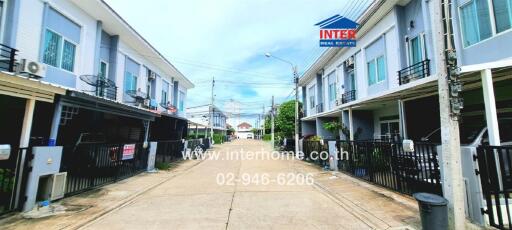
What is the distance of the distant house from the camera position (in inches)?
4063

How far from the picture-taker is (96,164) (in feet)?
27.1

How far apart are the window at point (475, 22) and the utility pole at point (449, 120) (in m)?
5.67

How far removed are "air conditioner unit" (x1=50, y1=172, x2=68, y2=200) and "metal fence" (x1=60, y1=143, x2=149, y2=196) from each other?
430 mm

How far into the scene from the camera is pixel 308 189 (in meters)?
8.31

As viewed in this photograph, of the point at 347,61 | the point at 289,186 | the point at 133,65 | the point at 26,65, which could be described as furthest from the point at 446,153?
→ the point at 133,65

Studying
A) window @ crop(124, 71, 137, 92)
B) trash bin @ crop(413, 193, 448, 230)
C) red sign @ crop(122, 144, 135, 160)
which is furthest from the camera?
window @ crop(124, 71, 137, 92)

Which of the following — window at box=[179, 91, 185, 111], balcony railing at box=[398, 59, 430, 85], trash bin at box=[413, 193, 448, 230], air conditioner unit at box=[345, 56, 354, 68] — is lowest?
trash bin at box=[413, 193, 448, 230]

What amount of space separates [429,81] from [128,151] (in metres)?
10.5

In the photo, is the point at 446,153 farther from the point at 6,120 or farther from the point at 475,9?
the point at 6,120

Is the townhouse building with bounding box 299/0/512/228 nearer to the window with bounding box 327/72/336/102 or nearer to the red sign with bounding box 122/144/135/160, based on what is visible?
the window with bounding box 327/72/336/102

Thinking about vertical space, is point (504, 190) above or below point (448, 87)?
below

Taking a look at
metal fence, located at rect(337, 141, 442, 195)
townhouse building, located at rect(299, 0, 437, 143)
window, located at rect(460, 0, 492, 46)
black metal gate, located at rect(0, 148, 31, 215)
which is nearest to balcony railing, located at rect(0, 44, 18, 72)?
black metal gate, located at rect(0, 148, 31, 215)

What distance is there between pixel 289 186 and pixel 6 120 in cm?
1001

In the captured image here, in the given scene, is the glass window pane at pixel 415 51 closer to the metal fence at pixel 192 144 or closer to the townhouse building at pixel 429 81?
the townhouse building at pixel 429 81
